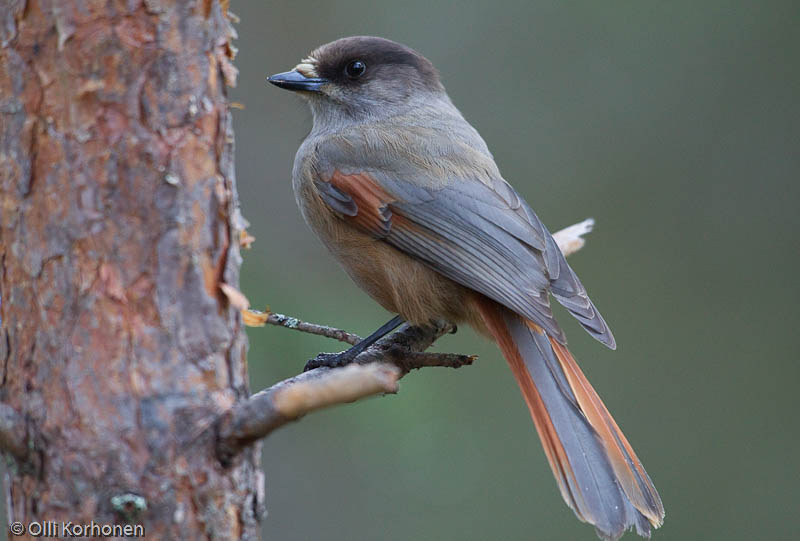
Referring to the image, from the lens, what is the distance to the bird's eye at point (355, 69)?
175 inches

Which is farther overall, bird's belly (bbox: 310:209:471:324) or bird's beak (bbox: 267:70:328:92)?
bird's beak (bbox: 267:70:328:92)

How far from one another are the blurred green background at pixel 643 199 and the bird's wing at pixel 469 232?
2.24 metres

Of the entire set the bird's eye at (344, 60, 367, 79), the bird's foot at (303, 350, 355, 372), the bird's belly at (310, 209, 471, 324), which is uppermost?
the bird's eye at (344, 60, 367, 79)

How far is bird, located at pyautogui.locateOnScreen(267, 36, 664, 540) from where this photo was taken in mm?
3055

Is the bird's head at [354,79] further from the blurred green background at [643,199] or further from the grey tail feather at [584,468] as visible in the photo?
the blurred green background at [643,199]

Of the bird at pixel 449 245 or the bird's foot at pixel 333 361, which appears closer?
the bird at pixel 449 245

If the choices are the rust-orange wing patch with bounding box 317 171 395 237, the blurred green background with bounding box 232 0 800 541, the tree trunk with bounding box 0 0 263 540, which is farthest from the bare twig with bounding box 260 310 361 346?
the blurred green background with bounding box 232 0 800 541

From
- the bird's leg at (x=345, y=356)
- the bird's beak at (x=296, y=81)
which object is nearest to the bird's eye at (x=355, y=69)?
the bird's beak at (x=296, y=81)

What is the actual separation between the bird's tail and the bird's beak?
1534mm

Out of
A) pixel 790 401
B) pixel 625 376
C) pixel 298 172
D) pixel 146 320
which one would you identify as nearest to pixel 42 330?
pixel 146 320

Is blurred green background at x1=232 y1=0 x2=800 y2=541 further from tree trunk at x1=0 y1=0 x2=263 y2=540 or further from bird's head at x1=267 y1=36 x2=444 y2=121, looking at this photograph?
tree trunk at x1=0 y1=0 x2=263 y2=540

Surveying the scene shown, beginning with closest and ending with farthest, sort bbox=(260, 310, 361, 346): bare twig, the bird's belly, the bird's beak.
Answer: bbox=(260, 310, 361, 346): bare twig
the bird's belly
the bird's beak

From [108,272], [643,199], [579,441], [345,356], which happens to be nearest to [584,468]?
[579,441]

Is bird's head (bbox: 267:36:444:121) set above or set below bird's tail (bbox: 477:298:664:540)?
above
